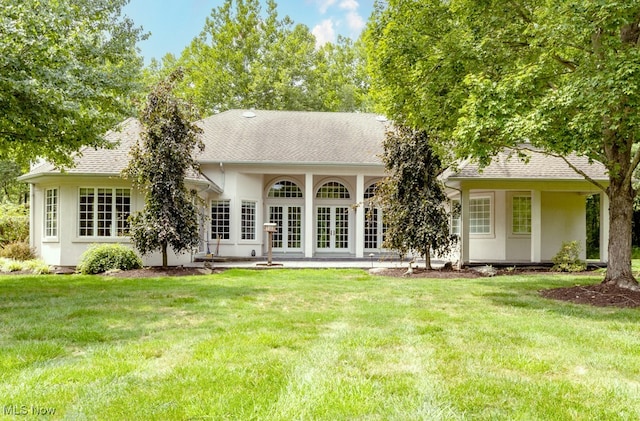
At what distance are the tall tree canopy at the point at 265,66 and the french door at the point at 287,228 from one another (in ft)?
43.8

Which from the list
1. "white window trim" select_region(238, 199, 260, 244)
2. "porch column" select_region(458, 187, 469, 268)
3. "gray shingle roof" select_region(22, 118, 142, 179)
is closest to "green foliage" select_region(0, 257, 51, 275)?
"gray shingle roof" select_region(22, 118, 142, 179)

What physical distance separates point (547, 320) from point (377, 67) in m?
6.22

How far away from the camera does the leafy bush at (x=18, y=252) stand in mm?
14719

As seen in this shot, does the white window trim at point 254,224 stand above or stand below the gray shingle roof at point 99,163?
below

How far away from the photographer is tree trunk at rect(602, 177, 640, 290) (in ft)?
29.1

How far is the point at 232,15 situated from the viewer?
112ft

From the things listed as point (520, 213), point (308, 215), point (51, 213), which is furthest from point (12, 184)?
point (520, 213)

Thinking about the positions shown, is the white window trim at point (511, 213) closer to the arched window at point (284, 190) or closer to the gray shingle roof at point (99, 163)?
the arched window at point (284, 190)

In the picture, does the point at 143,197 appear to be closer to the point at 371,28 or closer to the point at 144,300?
the point at 144,300

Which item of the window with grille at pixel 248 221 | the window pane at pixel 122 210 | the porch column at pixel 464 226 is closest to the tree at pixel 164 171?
the window pane at pixel 122 210

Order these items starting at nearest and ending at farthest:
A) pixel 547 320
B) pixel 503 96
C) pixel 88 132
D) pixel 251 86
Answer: pixel 547 320, pixel 503 96, pixel 88 132, pixel 251 86

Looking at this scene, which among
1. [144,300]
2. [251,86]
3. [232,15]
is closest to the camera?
[144,300]

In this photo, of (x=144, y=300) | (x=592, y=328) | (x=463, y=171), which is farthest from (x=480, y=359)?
(x=463, y=171)

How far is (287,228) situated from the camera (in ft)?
64.0
